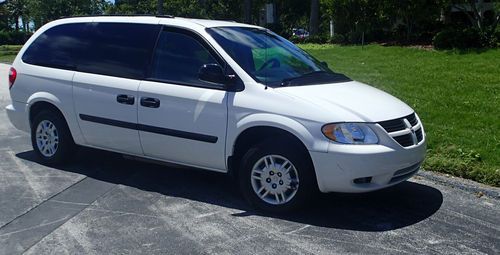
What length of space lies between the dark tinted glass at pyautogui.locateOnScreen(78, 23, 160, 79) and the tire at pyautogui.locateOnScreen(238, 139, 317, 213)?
62.5 inches

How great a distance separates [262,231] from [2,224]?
2266mm

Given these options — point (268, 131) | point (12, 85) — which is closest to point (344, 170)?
point (268, 131)

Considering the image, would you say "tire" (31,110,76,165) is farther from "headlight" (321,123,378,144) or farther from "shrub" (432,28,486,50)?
"shrub" (432,28,486,50)

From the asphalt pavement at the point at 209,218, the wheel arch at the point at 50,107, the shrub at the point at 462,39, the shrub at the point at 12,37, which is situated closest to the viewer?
the asphalt pavement at the point at 209,218

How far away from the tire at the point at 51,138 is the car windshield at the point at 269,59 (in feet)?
7.21

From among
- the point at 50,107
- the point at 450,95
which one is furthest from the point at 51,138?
the point at 450,95

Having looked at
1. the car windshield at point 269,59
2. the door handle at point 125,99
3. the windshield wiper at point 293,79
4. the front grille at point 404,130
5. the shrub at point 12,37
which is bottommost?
the shrub at point 12,37

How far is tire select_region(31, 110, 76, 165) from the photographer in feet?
21.7

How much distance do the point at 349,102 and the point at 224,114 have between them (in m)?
1.15

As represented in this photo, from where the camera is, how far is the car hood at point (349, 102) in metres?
4.90

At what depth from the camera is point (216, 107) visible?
5.35 metres

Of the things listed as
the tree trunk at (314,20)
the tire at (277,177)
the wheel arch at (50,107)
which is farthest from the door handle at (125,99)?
the tree trunk at (314,20)

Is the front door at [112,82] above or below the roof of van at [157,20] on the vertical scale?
below

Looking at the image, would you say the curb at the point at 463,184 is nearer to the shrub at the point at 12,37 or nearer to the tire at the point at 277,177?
the tire at the point at 277,177
